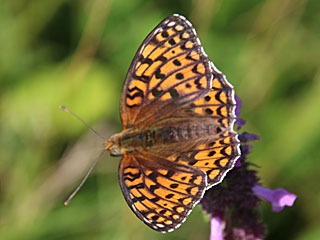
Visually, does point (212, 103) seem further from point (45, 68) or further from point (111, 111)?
point (45, 68)

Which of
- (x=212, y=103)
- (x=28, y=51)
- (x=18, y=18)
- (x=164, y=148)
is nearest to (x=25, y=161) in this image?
(x=28, y=51)

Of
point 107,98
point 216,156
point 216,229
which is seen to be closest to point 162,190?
point 216,156

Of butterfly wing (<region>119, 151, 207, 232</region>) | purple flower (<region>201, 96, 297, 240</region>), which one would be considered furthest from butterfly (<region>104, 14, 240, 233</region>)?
purple flower (<region>201, 96, 297, 240</region>)

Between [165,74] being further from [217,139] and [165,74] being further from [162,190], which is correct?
[162,190]

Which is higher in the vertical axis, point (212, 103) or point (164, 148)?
point (212, 103)

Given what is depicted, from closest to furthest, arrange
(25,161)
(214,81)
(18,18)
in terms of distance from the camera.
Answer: (214,81) < (25,161) < (18,18)

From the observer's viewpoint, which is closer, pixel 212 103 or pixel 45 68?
pixel 212 103
